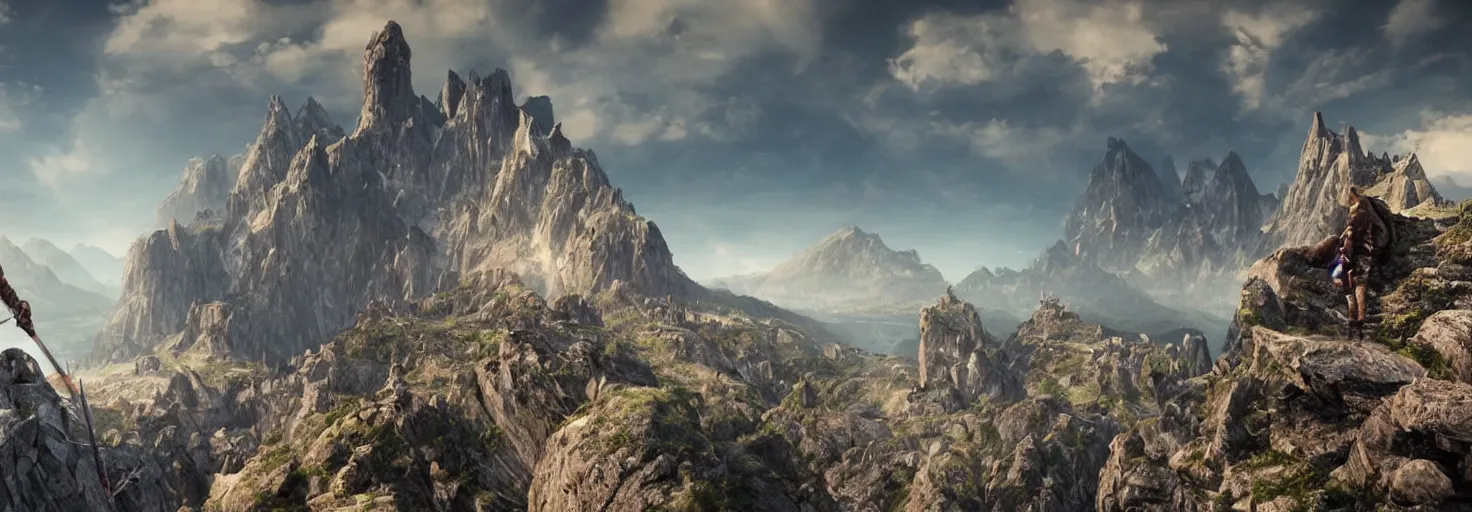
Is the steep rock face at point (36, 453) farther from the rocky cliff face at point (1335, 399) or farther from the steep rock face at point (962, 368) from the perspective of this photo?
the steep rock face at point (962, 368)

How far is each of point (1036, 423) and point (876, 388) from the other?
68436 millimetres

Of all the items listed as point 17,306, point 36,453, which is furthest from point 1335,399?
point 36,453

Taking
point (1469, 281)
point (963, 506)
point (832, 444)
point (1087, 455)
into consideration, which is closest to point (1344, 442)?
point (1469, 281)

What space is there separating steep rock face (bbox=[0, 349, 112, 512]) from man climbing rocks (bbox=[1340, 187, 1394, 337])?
64092 mm

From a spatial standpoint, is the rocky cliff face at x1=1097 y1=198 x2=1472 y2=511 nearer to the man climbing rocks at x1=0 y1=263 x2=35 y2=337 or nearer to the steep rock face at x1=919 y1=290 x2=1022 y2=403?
the man climbing rocks at x1=0 y1=263 x2=35 y2=337

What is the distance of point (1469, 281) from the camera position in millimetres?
35594

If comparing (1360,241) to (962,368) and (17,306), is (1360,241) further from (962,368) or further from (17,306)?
(962,368)

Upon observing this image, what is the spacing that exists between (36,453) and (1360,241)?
67188mm

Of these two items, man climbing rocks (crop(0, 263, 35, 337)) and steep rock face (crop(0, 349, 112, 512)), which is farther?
steep rock face (crop(0, 349, 112, 512))

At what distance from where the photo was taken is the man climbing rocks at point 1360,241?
30.7m

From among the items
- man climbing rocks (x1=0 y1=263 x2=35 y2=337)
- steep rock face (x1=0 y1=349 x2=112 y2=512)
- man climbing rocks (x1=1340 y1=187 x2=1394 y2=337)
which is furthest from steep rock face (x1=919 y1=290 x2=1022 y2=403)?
man climbing rocks (x1=0 y1=263 x2=35 y2=337)

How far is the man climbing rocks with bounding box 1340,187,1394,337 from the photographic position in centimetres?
3069

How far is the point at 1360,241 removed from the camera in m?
31.1

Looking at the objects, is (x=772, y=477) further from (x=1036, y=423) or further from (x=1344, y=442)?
(x=1036, y=423)
